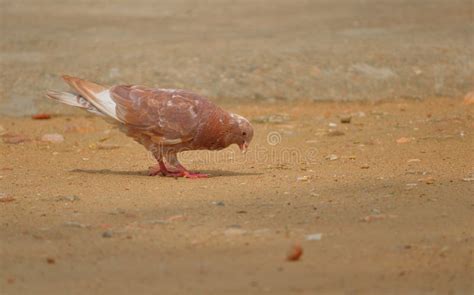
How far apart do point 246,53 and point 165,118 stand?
13.1ft

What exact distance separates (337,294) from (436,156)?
3899 mm

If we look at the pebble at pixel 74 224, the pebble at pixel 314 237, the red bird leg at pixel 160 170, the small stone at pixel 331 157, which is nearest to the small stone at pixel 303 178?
the small stone at pixel 331 157

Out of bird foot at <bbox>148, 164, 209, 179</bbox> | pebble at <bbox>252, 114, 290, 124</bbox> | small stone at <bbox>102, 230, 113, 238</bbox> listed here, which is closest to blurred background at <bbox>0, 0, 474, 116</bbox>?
pebble at <bbox>252, 114, 290, 124</bbox>

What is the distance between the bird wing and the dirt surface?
1.14 feet

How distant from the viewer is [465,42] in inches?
457

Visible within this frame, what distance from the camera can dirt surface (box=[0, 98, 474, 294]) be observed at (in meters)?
4.71

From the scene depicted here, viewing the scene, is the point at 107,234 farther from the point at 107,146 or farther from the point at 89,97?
the point at 107,146

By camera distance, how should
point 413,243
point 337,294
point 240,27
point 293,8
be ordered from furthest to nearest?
1. point 293,8
2. point 240,27
3. point 413,243
4. point 337,294

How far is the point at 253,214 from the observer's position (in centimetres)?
594

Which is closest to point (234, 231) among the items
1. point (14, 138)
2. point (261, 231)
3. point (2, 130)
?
point (261, 231)

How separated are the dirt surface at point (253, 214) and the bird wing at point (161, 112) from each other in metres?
0.35

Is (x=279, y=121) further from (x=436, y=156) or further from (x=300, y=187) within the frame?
(x=300, y=187)

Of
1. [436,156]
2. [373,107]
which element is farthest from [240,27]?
[436,156]

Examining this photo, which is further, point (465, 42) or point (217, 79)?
point (465, 42)
